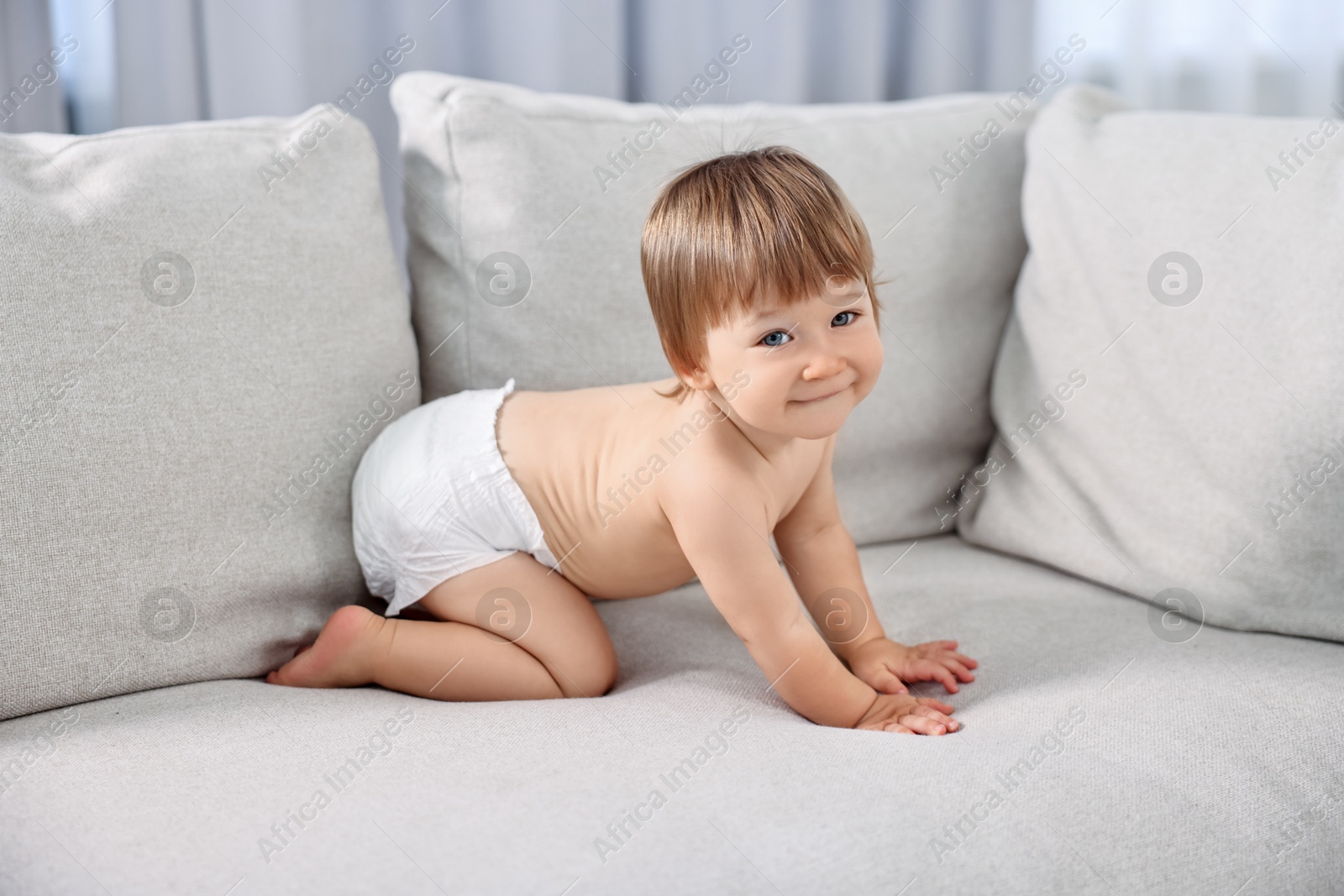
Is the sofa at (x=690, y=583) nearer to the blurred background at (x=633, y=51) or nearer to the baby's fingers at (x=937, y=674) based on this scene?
the baby's fingers at (x=937, y=674)

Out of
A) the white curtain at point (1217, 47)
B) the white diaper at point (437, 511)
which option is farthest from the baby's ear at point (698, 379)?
the white curtain at point (1217, 47)

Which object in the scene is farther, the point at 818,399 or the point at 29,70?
the point at 29,70

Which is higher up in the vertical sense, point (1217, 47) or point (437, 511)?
point (1217, 47)

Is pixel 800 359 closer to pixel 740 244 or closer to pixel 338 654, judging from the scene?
pixel 740 244

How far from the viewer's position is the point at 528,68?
1528 mm

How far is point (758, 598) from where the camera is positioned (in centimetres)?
92

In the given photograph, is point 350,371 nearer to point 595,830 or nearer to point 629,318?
point 629,318

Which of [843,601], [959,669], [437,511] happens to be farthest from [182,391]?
[959,669]

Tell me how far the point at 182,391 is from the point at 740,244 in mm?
540

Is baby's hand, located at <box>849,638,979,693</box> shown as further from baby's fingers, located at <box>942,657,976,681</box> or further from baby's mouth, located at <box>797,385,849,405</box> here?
baby's mouth, located at <box>797,385,849,405</box>

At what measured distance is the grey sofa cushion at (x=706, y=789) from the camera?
0.69 metres

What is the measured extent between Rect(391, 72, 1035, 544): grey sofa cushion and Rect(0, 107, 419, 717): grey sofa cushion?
8 cm

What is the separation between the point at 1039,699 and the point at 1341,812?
0.24 meters

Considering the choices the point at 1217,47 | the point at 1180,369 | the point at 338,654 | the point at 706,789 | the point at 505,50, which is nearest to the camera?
the point at 706,789
